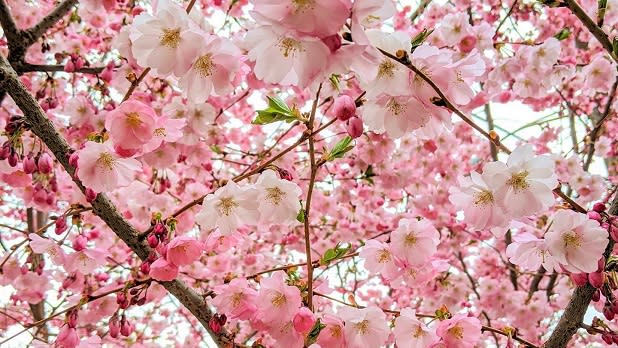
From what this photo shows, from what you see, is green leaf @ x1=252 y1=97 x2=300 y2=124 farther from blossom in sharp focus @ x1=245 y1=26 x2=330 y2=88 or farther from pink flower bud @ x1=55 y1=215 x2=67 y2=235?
pink flower bud @ x1=55 y1=215 x2=67 y2=235

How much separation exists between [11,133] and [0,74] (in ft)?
0.69

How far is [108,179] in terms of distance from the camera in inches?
68.7

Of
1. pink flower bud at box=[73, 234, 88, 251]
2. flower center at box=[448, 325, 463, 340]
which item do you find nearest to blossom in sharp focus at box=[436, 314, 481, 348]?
flower center at box=[448, 325, 463, 340]

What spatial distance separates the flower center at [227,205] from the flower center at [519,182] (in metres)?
0.83

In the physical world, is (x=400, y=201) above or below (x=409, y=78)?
above

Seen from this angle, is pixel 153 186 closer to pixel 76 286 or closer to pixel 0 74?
pixel 76 286

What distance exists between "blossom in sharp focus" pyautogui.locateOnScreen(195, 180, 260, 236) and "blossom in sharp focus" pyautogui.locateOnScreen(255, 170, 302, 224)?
3 centimetres

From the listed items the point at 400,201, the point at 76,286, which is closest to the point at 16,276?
the point at 76,286

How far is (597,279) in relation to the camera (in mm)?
1396

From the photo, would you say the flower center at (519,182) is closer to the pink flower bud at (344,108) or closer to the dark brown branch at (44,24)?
the pink flower bud at (344,108)

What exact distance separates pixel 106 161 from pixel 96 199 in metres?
0.16

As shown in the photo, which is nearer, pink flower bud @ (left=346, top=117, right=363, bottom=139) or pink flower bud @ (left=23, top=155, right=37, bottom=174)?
pink flower bud @ (left=346, top=117, right=363, bottom=139)

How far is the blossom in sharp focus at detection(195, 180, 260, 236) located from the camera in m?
1.62

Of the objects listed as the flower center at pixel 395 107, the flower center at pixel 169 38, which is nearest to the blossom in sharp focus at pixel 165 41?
the flower center at pixel 169 38
